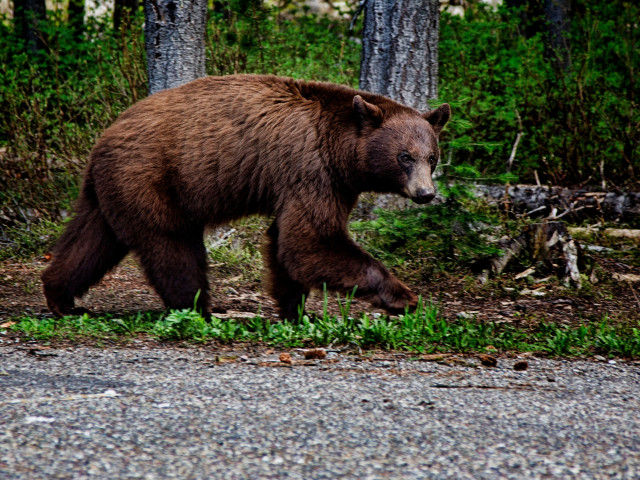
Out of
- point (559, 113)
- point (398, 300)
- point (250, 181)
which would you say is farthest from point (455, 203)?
point (559, 113)

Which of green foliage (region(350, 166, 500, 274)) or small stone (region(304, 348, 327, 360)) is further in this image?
green foliage (region(350, 166, 500, 274))

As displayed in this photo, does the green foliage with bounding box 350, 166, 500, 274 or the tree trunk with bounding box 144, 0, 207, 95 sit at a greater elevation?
the tree trunk with bounding box 144, 0, 207, 95

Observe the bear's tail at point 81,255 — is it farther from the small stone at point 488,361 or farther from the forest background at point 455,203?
the small stone at point 488,361

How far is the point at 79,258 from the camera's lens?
5.87 meters

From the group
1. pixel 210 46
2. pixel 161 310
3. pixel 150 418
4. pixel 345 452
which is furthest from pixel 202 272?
pixel 210 46

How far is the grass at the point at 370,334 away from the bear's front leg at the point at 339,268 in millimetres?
123

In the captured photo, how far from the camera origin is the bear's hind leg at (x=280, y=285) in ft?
19.2

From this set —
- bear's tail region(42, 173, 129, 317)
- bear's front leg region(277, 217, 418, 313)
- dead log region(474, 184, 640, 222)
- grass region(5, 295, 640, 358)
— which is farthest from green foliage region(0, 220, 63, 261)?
dead log region(474, 184, 640, 222)

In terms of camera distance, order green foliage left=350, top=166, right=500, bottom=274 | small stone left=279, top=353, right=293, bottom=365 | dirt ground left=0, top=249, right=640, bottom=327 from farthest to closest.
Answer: green foliage left=350, top=166, right=500, bottom=274 → dirt ground left=0, top=249, right=640, bottom=327 → small stone left=279, top=353, right=293, bottom=365

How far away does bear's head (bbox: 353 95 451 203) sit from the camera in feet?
17.7

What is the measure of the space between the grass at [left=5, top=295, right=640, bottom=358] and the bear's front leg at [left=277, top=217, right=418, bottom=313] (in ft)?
0.40

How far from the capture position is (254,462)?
285 centimetres

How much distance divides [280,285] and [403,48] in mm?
3112

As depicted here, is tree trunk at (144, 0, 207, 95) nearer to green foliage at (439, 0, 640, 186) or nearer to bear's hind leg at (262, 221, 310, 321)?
bear's hind leg at (262, 221, 310, 321)
